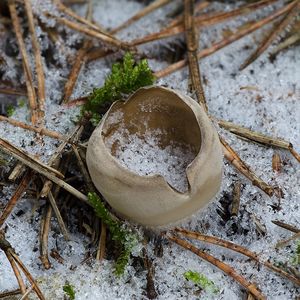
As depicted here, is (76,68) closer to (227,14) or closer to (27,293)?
(227,14)

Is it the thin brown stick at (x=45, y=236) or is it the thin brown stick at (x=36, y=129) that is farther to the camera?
the thin brown stick at (x=36, y=129)

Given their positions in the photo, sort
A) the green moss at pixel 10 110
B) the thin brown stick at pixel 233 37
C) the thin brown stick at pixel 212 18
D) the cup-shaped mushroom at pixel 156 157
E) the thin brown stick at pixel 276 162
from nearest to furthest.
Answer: the cup-shaped mushroom at pixel 156 157
the thin brown stick at pixel 276 162
the green moss at pixel 10 110
the thin brown stick at pixel 233 37
the thin brown stick at pixel 212 18

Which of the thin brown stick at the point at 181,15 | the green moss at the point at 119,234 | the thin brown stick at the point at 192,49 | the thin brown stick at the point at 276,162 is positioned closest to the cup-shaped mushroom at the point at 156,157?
the green moss at the point at 119,234

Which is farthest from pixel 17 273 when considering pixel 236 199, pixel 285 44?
pixel 285 44

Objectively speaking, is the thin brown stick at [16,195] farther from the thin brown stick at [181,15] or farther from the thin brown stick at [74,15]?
the thin brown stick at [181,15]

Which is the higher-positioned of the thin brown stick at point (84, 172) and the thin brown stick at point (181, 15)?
the thin brown stick at point (181, 15)

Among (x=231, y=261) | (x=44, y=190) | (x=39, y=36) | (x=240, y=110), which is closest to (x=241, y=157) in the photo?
(x=240, y=110)

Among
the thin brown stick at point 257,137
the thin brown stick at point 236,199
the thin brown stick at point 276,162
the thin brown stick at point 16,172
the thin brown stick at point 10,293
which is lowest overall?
the thin brown stick at point 10,293
